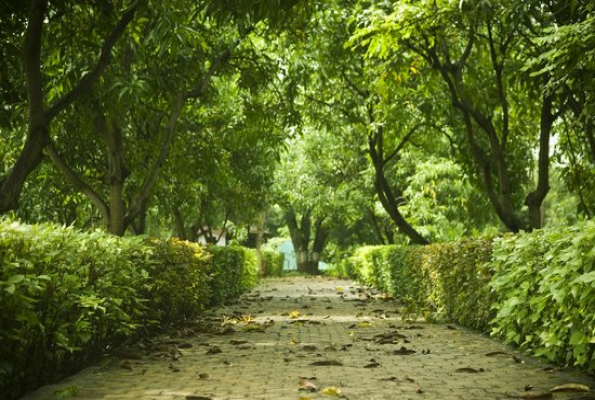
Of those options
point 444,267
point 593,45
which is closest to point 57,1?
point 593,45

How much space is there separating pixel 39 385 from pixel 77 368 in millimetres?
1095

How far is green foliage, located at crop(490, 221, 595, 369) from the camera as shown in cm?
626

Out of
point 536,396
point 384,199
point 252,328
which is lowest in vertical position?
point 536,396

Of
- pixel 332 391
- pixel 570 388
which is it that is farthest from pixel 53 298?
pixel 570 388

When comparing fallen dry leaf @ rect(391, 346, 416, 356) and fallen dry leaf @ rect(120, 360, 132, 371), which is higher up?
fallen dry leaf @ rect(120, 360, 132, 371)

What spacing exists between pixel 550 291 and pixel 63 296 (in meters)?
4.58

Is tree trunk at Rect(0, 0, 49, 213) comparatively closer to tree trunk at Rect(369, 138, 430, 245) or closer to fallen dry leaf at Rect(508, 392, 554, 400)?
fallen dry leaf at Rect(508, 392, 554, 400)

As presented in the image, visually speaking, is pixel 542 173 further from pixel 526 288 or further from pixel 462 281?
pixel 526 288

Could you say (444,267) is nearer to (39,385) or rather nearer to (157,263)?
(157,263)

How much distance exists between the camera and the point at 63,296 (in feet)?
20.4

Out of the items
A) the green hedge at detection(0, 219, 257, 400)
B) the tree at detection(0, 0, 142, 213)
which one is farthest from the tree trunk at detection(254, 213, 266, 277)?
the tree at detection(0, 0, 142, 213)

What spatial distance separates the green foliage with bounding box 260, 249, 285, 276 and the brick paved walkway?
33856 mm

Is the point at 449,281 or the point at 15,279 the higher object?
the point at 15,279

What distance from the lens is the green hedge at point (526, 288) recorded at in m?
6.38
